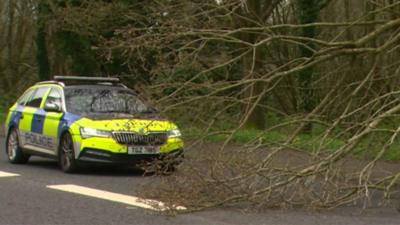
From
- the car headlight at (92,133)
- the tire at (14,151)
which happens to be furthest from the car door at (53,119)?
the tire at (14,151)

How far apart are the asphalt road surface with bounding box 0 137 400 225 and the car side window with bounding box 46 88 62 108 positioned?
181 centimetres

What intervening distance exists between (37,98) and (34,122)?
625mm

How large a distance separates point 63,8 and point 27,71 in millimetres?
12847

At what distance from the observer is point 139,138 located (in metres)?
12.4

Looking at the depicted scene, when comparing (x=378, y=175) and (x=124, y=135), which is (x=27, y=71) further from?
(x=378, y=175)

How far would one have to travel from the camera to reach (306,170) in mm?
9344

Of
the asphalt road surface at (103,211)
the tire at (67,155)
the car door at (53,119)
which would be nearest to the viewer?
the asphalt road surface at (103,211)

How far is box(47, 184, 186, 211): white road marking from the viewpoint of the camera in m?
9.03

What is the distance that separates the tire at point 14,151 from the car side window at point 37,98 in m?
0.64

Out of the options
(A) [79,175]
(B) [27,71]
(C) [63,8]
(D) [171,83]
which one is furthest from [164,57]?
(B) [27,71]

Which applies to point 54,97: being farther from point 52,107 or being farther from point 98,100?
point 98,100

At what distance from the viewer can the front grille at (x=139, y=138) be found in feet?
40.5

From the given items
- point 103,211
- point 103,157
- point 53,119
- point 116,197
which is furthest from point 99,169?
point 103,211

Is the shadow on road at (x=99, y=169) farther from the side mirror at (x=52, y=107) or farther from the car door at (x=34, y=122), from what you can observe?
the side mirror at (x=52, y=107)
